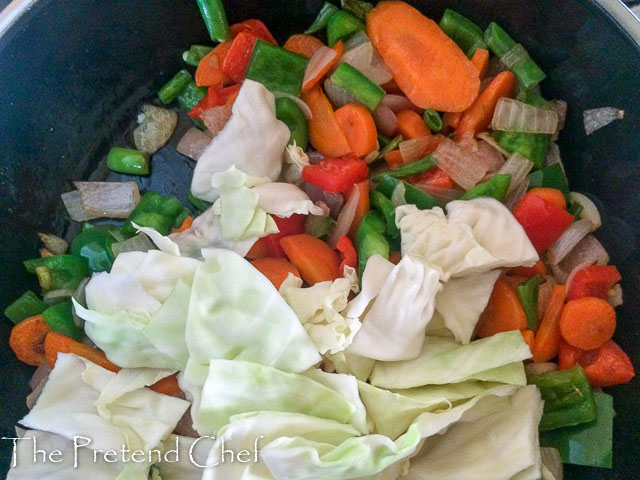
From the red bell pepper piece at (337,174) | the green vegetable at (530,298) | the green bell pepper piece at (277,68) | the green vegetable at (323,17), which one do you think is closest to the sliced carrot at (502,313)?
the green vegetable at (530,298)

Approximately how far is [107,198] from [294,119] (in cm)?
72

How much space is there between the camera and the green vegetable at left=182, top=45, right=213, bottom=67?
2.06 metres

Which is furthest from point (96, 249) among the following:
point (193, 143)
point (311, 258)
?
point (311, 258)

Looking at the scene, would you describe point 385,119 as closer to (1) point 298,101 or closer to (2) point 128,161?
(1) point 298,101

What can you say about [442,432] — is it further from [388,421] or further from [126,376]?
[126,376]

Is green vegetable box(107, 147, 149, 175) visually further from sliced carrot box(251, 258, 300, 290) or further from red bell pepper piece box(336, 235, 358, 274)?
red bell pepper piece box(336, 235, 358, 274)

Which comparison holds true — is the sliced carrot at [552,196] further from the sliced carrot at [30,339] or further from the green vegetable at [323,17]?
the sliced carrot at [30,339]

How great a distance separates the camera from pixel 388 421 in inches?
61.2

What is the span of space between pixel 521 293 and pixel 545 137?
0.52m

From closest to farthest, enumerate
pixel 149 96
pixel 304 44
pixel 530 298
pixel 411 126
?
pixel 530 298, pixel 411 126, pixel 304 44, pixel 149 96

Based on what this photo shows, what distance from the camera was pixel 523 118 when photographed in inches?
71.5

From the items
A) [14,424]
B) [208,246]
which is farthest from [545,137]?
[14,424]

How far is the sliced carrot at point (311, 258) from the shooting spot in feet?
5.64

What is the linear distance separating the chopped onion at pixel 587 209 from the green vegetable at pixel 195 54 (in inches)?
52.2
